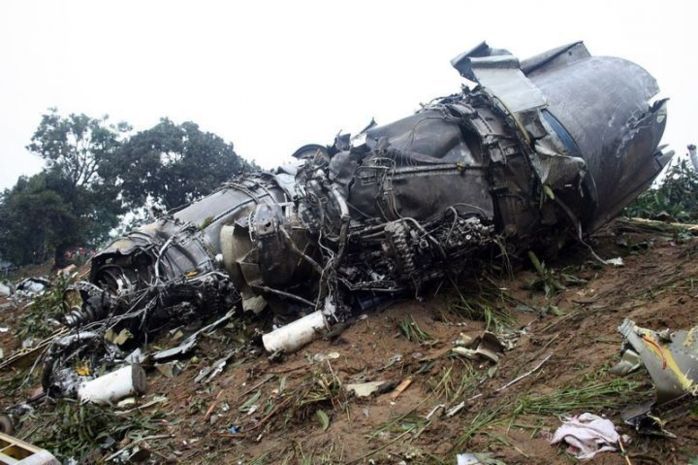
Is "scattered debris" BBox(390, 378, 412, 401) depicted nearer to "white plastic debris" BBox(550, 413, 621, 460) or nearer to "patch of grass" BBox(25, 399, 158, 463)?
"white plastic debris" BBox(550, 413, 621, 460)

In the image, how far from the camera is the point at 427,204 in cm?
578

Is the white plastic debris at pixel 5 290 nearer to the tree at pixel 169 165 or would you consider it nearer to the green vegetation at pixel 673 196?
the tree at pixel 169 165

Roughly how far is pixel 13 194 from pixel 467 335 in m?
22.9

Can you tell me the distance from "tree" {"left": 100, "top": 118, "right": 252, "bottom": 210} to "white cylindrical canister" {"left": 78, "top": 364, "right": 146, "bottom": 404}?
1686 centimetres

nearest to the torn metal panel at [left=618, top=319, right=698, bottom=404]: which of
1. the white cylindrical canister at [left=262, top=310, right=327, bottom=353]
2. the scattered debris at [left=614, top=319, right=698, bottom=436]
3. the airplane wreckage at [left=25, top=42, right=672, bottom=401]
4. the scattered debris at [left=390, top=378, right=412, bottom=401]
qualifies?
the scattered debris at [left=614, top=319, right=698, bottom=436]

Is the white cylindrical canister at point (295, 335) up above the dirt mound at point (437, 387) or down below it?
above

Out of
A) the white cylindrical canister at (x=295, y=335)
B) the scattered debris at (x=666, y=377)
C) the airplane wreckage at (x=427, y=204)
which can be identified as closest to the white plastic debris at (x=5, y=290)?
the airplane wreckage at (x=427, y=204)

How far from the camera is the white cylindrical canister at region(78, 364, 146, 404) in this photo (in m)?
5.21

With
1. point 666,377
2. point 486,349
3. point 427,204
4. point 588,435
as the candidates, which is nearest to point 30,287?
point 427,204

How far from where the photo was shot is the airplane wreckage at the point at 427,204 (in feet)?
18.2

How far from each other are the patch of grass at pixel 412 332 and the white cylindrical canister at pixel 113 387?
285cm

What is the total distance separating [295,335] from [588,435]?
3271 mm

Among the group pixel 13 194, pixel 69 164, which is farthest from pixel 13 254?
pixel 69 164

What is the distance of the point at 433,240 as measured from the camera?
5.39m
